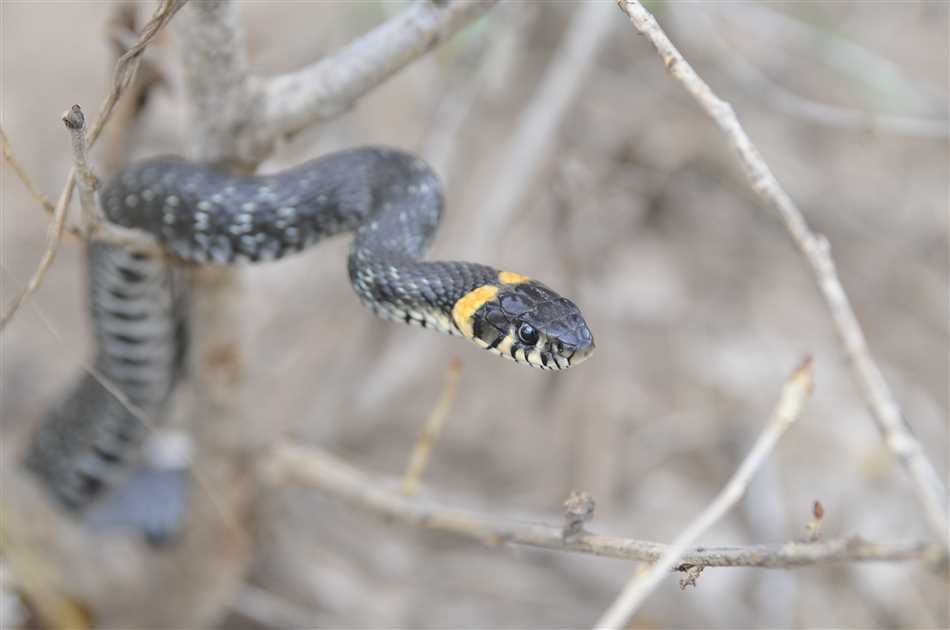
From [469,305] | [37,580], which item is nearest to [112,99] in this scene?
[469,305]

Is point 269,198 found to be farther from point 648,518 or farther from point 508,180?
point 648,518

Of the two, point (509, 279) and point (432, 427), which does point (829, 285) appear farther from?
point (432, 427)

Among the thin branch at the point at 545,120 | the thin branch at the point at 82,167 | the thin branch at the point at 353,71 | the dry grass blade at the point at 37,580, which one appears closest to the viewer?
the thin branch at the point at 82,167

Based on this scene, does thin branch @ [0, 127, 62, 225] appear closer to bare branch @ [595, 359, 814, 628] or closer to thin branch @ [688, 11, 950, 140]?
bare branch @ [595, 359, 814, 628]

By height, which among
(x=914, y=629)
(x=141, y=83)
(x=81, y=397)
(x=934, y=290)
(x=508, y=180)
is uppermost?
(x=934, y=290)

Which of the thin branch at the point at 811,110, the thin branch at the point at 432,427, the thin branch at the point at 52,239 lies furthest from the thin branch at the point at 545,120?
the thin branch at the point at 52,239

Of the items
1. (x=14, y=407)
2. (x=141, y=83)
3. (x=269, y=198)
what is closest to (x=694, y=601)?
(x=269, y=198)

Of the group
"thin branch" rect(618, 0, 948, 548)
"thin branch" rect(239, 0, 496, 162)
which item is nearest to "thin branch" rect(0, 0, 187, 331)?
"thin branch" rect(239, 0, 496, 162)

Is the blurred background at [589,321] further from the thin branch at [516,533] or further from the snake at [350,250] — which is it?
the snake at [350,250]
